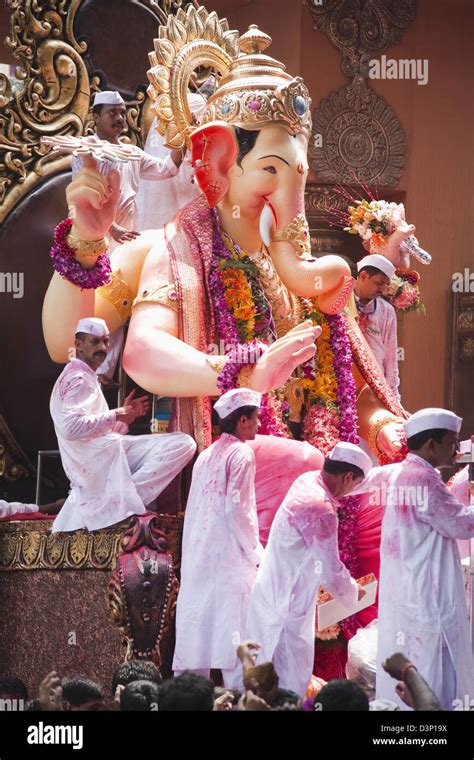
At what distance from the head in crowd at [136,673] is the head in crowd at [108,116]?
91.7 inches

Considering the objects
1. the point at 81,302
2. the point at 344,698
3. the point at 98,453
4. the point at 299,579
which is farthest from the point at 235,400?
the point at 344,698

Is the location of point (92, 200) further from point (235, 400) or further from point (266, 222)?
point (235, 400)

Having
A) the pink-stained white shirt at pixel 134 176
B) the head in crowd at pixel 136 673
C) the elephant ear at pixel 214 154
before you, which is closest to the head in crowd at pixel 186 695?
the head in crowd at pixel 136 673

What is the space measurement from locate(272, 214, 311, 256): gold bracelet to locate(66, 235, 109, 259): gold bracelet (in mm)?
762

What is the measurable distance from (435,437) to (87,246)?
164 centimetres

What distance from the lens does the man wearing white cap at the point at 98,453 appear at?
7055mm

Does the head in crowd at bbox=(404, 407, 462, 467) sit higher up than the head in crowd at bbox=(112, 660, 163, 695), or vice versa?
the head in crowd at bbox=(404, 407, 462, 467)

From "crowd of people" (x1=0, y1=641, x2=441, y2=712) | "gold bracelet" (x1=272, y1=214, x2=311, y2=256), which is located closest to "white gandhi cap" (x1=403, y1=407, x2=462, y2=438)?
"crowd of people" (x1=0, y1=641, x2=441, y2=712)

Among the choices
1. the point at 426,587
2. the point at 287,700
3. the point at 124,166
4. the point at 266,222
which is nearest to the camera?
the point at 287,700

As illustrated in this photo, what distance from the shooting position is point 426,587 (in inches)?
251

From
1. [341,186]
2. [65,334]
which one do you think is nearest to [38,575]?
[65,334]

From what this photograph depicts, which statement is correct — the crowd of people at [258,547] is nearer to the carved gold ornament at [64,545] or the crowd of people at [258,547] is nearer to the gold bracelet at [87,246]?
the carved gold ornament at [64,545]

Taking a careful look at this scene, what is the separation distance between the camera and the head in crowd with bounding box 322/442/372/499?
6.57m

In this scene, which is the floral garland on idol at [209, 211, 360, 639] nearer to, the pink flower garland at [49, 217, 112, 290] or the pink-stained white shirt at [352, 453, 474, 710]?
the pink flower garland at [49, 217, 112, 290]
